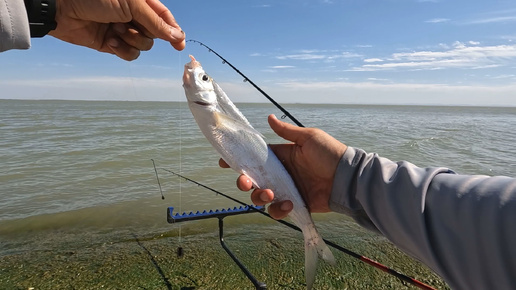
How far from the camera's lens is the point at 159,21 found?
7.86 feet

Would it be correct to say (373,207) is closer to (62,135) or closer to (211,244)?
(211,244)

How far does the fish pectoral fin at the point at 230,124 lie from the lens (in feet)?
7.79

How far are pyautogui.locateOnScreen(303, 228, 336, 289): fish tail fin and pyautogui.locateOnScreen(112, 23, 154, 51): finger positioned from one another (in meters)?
2.14

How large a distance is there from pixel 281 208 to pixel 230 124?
2.53 ft

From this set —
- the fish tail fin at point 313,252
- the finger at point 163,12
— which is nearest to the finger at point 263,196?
the fish tail fin at point 313,252

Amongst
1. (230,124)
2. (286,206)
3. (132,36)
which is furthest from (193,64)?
(286,206)

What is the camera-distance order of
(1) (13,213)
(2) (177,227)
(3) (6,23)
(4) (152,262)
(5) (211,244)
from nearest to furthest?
(3) (6,23) < (4) (152,262) < (5) (211,244) < (2) (177,227) < (1) (13,213)

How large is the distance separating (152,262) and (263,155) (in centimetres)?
344

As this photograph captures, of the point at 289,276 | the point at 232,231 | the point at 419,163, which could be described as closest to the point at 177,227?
the point at 232,231

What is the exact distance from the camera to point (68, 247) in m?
5.48

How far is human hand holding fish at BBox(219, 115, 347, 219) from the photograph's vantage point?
7.84 ft

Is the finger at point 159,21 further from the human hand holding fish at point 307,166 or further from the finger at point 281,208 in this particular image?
the finger at point 281,208

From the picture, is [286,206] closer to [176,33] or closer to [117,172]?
[176,33]

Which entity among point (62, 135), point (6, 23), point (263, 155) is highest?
point (6, 23)
